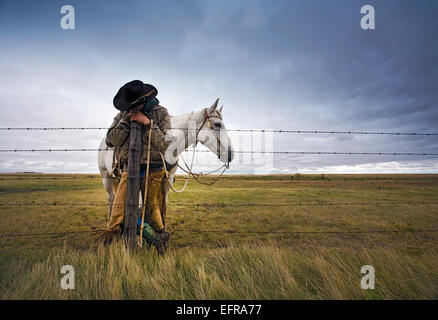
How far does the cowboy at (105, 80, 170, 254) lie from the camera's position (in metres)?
2.73

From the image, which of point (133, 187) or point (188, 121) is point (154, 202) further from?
point (188, 121)

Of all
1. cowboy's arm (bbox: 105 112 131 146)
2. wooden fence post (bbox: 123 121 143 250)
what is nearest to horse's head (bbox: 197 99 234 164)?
cowboy's arm (bbox: 105 112 131 146)

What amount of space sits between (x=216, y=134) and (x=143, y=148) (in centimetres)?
158

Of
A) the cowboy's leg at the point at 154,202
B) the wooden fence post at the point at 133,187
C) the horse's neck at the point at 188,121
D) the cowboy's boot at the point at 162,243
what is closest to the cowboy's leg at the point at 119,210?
the wooden fence post at the point at 133,187

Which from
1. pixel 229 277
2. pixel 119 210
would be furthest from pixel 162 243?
pixel 229 277

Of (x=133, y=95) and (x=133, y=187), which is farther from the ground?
(x=133, y=95)

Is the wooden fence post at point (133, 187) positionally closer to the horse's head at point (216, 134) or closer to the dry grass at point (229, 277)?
the dry grass at point (229, 277)

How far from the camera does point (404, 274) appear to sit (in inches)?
88.4

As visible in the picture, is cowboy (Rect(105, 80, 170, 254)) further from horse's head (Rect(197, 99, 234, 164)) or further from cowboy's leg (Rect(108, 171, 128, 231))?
horse's head (Rect(197, 99, 234, 164))

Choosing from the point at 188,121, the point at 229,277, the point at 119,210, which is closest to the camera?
the point at 229,277

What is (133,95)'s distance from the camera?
276 centimetres

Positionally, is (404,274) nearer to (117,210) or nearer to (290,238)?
(290,238)

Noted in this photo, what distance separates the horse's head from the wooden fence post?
1.57 metres

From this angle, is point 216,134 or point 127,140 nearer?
point 127,140
